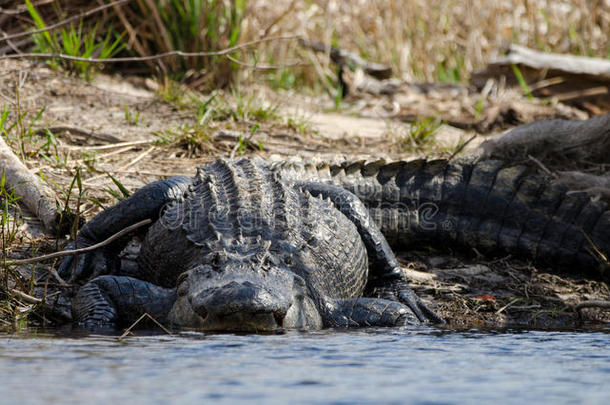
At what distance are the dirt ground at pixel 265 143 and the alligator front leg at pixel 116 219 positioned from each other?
0.64ft

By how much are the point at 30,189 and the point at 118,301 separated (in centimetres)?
141

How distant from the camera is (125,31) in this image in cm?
789

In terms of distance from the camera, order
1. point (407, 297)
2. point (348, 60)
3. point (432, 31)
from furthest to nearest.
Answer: point (432, 31) < point (348, 60) < point (407, 297)

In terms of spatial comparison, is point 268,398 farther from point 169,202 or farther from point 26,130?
point 26,130

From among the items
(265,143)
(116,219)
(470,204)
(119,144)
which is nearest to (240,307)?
(116,219)

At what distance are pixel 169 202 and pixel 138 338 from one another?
53.0 inches

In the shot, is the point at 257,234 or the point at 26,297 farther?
the point at 257,234

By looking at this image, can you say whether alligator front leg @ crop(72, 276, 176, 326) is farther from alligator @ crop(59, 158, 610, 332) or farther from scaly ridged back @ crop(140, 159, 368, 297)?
scaly ridged back @ crop(140, 159, 368, 297)

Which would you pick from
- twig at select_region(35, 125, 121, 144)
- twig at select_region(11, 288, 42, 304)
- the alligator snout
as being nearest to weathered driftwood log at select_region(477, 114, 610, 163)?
twig at select_region(35, 125, 121, 144)

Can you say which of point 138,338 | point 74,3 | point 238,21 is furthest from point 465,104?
point 138,338

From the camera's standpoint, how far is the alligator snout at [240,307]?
129 inches

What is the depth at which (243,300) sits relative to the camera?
10.7ft

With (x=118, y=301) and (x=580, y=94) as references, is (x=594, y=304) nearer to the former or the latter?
(x=118, y=301)

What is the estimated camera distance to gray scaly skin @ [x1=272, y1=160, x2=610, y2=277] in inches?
208
